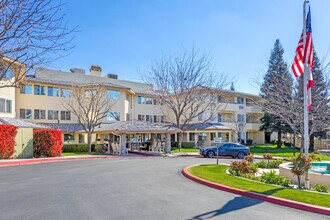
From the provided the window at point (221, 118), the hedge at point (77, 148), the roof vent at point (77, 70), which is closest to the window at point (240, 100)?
the window at point (221, 118)

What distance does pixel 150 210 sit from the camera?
7340 mm

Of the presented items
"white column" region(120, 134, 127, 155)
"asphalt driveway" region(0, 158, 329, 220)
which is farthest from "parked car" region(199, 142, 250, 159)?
"asphalt driveway" region(0, 158, 329, 220)

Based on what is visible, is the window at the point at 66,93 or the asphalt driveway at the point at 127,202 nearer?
the asphalt driveway at the point at 127,202

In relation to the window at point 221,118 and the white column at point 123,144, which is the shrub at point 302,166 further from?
the window at point 221,118

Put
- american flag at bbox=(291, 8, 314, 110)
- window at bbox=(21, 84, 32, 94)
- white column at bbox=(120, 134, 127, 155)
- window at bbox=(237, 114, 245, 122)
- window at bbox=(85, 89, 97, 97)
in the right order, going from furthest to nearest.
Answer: window at bbox=(237, 114, 245, 122) < window at bbox=(85, 89, 97, 97) < window at bbox=(21, 84, 32, 94) < white column at bbox=(120, 134, 127, 155) < american flag at bbox=(291, 8, 314, 110)

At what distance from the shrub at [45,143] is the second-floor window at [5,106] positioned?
5901mm

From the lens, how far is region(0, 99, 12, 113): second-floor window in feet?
96.6

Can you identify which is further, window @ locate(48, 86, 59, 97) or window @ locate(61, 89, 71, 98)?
window @ locate(61, 89, 71, 98)

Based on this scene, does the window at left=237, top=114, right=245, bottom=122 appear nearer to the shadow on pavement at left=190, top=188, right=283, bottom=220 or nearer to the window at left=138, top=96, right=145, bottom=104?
the window at left=138, top=96, right=145, bottom=104

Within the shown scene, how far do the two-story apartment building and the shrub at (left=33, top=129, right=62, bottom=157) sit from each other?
4855mm

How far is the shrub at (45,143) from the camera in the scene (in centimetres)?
2641

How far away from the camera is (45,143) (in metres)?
26.6

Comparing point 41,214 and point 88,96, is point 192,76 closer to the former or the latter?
point 88,96

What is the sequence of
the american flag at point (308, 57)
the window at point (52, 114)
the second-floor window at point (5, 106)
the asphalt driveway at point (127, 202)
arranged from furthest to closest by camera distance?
the window at point (52, 114)
the second-floor window at point (5, 106)
the american flag at point (308, 57)
the asphalt driveway at point (127, 202)
